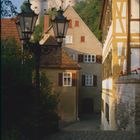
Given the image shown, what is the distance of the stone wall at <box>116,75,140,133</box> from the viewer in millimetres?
18109

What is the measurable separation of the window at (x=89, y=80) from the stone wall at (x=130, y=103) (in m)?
28.5

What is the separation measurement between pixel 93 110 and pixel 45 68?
12.6 metres

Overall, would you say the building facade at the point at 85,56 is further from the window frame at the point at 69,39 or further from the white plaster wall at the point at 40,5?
the white plaster wall at the point at 40,5

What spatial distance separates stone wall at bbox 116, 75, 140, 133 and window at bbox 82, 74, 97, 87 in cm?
2852

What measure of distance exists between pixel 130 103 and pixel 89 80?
33470 mm

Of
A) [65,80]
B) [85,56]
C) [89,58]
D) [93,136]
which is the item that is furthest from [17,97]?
[89,58]

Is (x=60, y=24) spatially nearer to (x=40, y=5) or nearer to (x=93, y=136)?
(x=93, y=136)

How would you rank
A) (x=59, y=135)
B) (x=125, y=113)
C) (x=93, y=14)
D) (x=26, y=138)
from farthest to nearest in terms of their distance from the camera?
(x=93, y=14), (x=125, y=113), (x=59, y=135), (x=26, y=138)

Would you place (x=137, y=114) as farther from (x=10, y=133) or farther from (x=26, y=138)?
(x=10, y=133)

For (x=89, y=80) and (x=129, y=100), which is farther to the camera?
(x=89, y=80)

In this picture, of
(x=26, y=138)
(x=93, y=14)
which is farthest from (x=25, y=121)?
(x=93, y=14)

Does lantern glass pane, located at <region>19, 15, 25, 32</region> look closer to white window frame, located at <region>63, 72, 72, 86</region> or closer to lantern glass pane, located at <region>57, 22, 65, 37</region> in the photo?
lantern glass pane, located at <region>57, 22, 65, 37</region>

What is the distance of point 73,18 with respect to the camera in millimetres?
52031

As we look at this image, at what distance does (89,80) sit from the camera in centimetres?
5244
